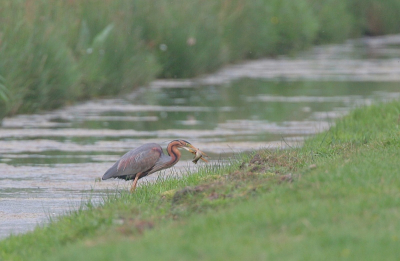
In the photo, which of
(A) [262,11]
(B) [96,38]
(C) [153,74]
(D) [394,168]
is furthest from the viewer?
(A) [262,11]

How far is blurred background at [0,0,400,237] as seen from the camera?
12.0 m


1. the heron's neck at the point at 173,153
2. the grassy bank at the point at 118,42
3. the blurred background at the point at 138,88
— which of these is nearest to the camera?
the heron's neck at the point at 173,153

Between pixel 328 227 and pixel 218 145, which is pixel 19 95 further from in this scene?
pixel 328 227

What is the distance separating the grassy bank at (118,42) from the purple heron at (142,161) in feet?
18.0

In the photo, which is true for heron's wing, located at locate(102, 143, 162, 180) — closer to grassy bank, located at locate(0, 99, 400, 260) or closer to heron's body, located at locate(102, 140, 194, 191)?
heron's body, located at locate(102, 140, 194, 191)

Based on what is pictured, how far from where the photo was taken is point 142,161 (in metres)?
9.29

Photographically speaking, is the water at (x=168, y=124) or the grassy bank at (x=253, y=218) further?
the water at (x=168, y=124)

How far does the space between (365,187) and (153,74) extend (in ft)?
53.5

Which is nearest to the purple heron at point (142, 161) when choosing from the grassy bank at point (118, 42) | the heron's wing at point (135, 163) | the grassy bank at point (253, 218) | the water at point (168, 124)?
the heron's wing at point (135, 163)

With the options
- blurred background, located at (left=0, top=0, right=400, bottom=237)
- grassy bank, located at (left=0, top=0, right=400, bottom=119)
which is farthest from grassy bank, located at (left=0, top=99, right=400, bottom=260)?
grassy bank, located at (left=0, top=0, right=400, bottom=119)

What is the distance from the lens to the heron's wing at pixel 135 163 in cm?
926

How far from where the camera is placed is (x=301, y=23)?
35.8 meters

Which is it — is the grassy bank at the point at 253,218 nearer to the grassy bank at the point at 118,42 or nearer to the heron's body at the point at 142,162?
the heron's body at the point at 142,162

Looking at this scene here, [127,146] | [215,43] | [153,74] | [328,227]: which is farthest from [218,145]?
[215,43]
